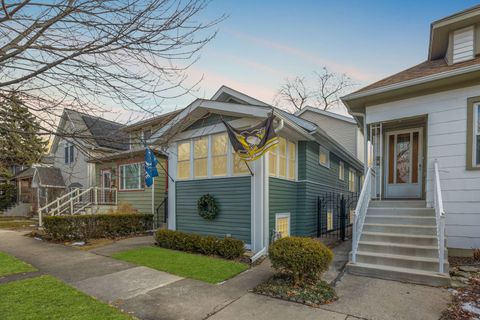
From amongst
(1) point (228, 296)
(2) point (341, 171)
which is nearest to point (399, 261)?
(1) point (228, 296)

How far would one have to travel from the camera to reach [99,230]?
10.9 meters

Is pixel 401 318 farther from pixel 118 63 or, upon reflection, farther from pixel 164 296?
pixel 118 63

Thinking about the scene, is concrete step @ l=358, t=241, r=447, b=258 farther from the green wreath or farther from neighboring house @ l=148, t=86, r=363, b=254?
the green wreath

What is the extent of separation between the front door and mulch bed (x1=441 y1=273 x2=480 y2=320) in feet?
13.2

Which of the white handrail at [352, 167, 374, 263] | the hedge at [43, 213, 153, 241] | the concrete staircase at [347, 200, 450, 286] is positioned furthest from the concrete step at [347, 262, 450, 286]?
the hedge at [43, 213, 153, 241]

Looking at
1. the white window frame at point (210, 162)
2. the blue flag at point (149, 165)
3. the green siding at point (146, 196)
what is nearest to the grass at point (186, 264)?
the blue flag at point (149, 165)

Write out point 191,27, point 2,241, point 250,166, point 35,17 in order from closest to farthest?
point 35,17 < point 191,27 < point 250,166 < point 2,241

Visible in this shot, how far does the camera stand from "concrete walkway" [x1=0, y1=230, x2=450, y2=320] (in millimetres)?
4117

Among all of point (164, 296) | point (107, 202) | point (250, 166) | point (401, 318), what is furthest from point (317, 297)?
point (107, 202)

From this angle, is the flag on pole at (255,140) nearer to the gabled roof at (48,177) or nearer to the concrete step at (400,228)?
the concrete step at (400,228)

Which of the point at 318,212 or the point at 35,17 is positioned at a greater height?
the point at 35,17

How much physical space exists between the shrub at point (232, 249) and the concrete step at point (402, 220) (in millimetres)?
3457

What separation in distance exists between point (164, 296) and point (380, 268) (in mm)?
4417

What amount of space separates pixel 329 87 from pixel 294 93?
3886 mm
